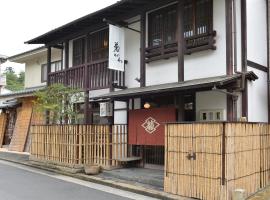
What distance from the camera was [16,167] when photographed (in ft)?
57.1

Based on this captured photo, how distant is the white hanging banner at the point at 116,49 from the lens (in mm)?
15602

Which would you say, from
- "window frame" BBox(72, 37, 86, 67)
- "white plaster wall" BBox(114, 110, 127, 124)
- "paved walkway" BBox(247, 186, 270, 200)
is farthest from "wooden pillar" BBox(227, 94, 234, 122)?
"window frame" BBox(72, 37, 86, 67)

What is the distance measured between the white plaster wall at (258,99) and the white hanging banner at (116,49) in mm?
5398

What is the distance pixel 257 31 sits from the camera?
14.3 meters

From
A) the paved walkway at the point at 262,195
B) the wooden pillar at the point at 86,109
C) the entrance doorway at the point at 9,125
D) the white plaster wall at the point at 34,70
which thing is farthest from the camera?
the white plaster wall at the point at 34,70

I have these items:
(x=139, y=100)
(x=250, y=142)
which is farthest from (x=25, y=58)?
(x=250, y=142)

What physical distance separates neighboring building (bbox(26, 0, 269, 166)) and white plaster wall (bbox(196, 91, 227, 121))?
0.04 meters

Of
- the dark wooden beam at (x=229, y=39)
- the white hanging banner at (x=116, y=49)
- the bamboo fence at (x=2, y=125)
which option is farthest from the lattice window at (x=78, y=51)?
the bamboo fence at (x=2, y=125)

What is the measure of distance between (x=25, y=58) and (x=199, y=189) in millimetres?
21760

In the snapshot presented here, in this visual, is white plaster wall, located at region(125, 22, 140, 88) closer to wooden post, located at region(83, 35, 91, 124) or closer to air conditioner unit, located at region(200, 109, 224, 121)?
wooden post, located at region(83, 35, 91, 124)

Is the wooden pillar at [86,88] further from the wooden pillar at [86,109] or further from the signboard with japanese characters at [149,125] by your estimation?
the signboard with japanese characters at [149,125]

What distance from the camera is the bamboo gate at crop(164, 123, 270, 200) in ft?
31.8

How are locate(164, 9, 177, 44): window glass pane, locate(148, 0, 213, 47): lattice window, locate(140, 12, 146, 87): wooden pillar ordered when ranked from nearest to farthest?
locate(148, 0, 213, 47): lattice window < locate(164, 9, 177, 44): window glass pane < locate(140, 12, 146, 87): wooden pillar

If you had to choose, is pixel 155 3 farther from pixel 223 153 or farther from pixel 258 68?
pixel 223 153
